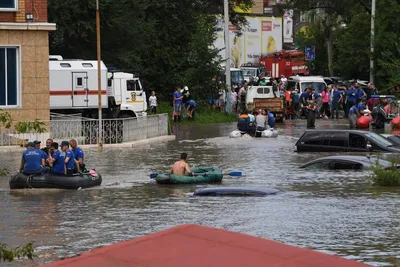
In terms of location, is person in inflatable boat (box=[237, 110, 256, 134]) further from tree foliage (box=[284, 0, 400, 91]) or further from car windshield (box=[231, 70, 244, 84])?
car windshield (box=[231, 70, 244, 84])

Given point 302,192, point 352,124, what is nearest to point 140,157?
point 302,192

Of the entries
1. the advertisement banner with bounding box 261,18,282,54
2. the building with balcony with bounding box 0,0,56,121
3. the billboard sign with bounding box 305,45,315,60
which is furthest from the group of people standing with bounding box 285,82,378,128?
the advertisement banner with bounding box 261,18,282,54

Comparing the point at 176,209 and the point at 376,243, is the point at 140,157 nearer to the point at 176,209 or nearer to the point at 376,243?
the point at 176,209

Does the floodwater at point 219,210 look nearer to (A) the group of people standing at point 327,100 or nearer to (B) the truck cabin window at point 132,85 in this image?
(B) the truck cabin window at point 132,85

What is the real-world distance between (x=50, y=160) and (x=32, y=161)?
55 cm

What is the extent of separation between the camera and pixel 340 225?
61.5 feet

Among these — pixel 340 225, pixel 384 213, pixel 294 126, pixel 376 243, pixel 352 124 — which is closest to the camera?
pixel 376 243

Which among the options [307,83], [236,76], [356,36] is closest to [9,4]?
[307,83]

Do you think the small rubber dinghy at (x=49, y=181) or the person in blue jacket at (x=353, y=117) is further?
the person in blue jacket at (x=353, y=117)

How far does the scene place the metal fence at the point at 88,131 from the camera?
34.8 m

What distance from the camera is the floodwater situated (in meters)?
17.0

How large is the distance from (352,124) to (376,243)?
27642mm

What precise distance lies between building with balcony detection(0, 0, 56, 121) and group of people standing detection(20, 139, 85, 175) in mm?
11057

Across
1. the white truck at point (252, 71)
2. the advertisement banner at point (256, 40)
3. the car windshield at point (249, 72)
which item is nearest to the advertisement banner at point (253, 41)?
the advertisement banner at point (256, 40)
